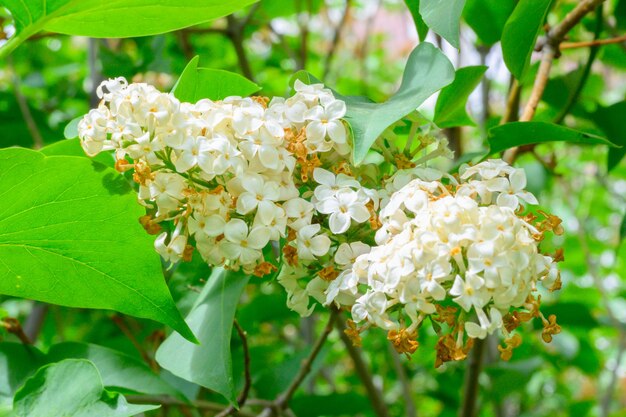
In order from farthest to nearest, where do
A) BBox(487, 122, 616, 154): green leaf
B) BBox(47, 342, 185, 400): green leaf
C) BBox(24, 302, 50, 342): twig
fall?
BBox(24, 302, 50, 342): twig → BBox(47, 342, 185, 400): green leaf → BBox(487, 122, 616, 154): green leaf

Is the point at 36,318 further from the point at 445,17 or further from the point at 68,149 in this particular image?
the point at 445,17

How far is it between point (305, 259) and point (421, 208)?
0.13 metres

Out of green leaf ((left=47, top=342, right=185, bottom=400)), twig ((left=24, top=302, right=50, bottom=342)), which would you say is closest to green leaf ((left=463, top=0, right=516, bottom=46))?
green leaf ((left=47, top=342, right=185, bottom=400))

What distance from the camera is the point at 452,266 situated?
628 mm

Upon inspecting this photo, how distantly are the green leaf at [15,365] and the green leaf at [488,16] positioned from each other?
2.45 feet

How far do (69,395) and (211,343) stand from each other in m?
0.15

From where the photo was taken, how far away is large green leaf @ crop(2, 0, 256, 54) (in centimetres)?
82

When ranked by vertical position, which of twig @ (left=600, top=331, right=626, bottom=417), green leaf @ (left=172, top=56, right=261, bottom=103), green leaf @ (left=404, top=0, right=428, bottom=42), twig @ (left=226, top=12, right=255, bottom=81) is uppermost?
green leaf @ (left=404, top=0, right=428, bottom=42)

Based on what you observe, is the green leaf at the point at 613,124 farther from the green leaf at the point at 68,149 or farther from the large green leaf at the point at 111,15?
the green leaf at the point at 68,149

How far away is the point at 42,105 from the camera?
2.11 meters

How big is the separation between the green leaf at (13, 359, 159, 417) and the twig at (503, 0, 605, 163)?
2.08 ft

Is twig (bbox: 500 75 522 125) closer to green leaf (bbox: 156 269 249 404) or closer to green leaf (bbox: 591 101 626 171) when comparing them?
green leaf (bbox: 591 101 626 171)

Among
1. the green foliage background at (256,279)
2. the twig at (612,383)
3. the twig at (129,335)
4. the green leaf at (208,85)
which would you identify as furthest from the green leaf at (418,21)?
the twig at (612,383)

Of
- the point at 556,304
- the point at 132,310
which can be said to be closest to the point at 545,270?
the point at 132,310
